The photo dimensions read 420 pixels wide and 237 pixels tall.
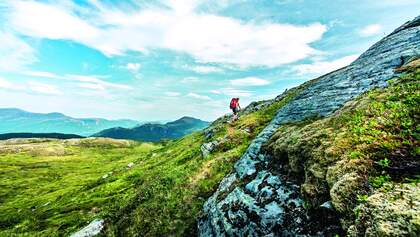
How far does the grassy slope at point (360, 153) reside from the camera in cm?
908

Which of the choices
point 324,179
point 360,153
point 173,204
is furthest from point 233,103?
point 360,153

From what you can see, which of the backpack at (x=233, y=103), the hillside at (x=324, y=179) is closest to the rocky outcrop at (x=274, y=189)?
the hillside at (x=324, y=179)

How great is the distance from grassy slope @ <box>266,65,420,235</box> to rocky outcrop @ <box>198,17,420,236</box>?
436 mm

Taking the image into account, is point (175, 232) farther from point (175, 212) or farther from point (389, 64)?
point (389, 64)

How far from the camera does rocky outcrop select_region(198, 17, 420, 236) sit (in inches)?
497

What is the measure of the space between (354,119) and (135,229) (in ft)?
61.8

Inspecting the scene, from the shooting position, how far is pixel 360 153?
416 inches

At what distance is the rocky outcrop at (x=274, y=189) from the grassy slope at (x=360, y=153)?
436 millimetres

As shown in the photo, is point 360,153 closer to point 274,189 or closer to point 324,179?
point 324,179

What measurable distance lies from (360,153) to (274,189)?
5.45 m

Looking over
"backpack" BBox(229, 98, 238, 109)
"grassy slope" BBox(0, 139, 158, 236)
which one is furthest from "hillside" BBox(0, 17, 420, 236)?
"backpack" BBox(229, 98, 238, 109)

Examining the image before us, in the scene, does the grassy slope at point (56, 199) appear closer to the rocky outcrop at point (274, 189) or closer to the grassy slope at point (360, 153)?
the rocky outcrop at point (274, 189)

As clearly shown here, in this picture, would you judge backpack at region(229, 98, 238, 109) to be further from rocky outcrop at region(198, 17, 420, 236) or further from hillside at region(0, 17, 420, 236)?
rocky outcrop at region(198, 17, 420, 236)

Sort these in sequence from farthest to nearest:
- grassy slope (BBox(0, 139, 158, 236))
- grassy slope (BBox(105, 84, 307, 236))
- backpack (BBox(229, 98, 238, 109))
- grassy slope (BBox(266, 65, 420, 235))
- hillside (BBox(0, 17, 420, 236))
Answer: grassy slope (BBox(0, 139, 158, 236)), backpack (BBox(229, 98, 238, 109)), grassy slope (BBox(105, 84, 307, 236)), grassy slope (BBox(266, 65, 420, 235)), hillside (BBox(0, 17, 420, 236))
